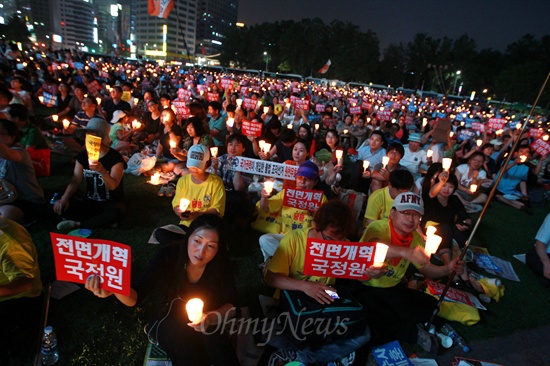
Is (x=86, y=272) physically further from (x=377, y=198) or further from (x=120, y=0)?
(x=120, y=0)

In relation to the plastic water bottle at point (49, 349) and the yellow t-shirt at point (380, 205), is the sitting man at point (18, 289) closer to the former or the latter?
the plastic water bottle at point (49, 349)

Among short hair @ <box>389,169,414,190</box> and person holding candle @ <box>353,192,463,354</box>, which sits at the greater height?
short hair @ <box>389,169,414,190</box>

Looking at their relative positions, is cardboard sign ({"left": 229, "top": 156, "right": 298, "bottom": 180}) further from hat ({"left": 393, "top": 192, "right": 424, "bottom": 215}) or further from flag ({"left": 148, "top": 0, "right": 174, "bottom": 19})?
flag ({"left": 148, "top": 0, "right": 174, "bottom": 19})

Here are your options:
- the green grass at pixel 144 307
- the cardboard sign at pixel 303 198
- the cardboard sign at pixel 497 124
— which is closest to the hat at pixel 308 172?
the cardboard sign at pixel 303 198

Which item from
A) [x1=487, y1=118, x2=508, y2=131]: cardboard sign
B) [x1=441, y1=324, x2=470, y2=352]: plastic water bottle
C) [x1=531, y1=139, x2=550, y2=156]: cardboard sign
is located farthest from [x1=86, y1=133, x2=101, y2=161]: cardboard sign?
[x1=487, y1=118, x2=508, y2=131]: cardboard sign

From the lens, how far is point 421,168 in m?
7.37

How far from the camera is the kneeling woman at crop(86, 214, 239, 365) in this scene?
2521 mm

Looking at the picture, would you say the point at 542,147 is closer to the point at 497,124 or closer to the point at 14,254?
the point at 497,124

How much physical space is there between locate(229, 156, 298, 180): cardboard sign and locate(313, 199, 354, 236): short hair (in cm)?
194

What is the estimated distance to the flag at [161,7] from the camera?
17.7 metres

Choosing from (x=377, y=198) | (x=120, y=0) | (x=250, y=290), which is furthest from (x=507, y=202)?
(x=120, y=0)

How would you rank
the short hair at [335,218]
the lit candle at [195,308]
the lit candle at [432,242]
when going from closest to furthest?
1. the lit candle at [195,308]
2. the lit candle at [432,242]
3. the short hair at [335,218]

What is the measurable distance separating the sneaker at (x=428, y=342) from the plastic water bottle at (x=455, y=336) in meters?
0.30

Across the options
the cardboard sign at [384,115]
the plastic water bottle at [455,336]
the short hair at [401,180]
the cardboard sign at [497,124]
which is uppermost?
the cardboard sign at [497,124]
